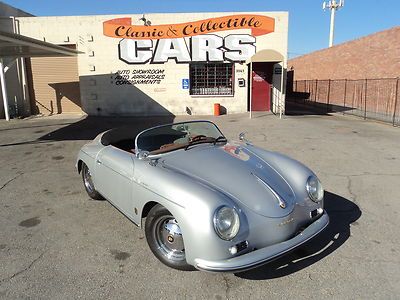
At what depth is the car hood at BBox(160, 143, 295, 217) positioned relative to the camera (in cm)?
315

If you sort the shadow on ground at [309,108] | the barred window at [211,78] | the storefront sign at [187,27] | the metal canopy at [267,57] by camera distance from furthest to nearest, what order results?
the shadow on ground at [309,108] → the barred window at [211,78] → the storefront sign at [187,27] → the metal canopy at [267,57]

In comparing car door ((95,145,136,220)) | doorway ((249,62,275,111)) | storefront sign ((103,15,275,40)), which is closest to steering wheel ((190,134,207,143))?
car door ((95,145,136,220))

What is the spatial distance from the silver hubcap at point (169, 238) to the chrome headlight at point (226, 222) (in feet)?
1.66

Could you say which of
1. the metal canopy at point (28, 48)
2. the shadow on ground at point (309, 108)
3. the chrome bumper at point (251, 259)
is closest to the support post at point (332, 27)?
the shadow on ground at point (309, 108)

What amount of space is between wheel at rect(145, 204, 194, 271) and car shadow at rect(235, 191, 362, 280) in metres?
0.58

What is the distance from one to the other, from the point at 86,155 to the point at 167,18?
13435 mm

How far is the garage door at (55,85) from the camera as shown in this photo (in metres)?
17.7

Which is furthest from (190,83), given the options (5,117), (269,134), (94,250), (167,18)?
(94,250)

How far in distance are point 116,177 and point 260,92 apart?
14014mm

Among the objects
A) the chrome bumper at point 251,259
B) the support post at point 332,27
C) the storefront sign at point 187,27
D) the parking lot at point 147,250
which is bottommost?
the parking lot at point 147,250

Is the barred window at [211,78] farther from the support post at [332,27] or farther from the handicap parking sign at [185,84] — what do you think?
the support post at [332,27]

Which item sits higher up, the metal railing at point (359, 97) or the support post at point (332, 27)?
the support post at point (332, 27)

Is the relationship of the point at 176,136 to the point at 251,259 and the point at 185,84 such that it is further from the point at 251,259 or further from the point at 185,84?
the point at 185,84

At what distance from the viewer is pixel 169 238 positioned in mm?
3281
